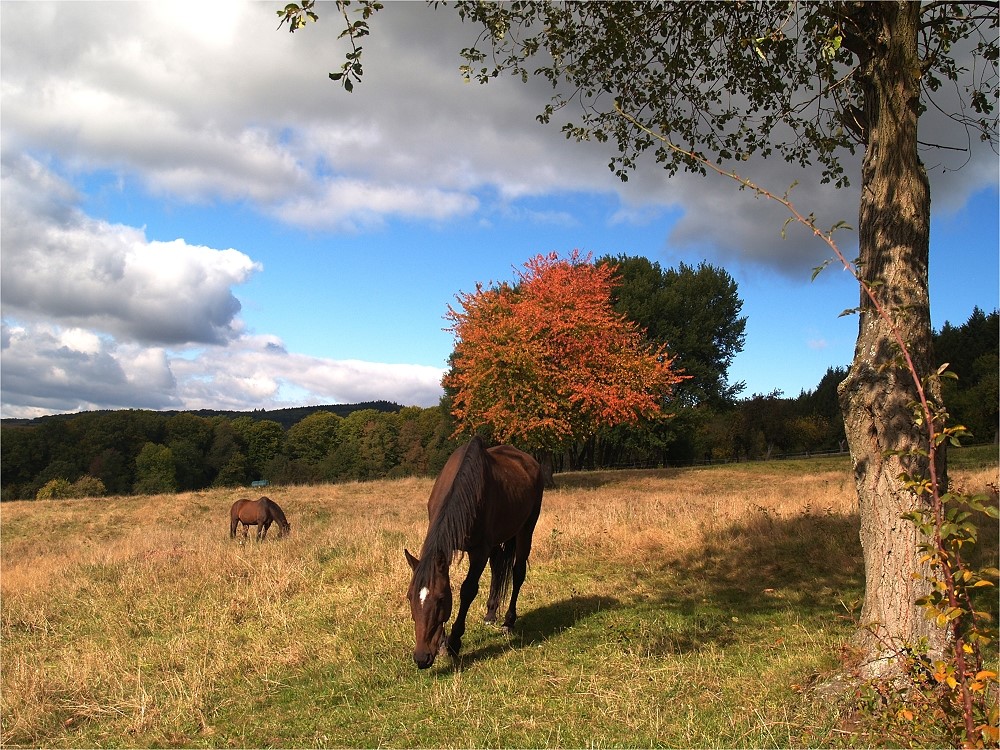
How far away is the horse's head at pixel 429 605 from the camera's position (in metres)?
6.12

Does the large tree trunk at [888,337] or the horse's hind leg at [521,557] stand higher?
the large tree trunk at [888,337]

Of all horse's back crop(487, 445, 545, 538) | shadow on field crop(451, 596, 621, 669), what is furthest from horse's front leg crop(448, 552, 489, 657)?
horse's back crop(487, 445, 545, 538)

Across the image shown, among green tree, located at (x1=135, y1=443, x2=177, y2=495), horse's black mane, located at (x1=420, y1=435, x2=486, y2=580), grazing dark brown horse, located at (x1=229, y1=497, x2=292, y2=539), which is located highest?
horse's black mane, located at (x1=420, y1=435, x2=486, y2=580)

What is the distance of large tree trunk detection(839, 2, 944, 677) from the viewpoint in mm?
5559

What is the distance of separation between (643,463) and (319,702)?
5701 centimetres

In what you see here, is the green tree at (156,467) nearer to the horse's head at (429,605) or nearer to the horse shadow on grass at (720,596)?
the horse shadow on grass at (720,596)

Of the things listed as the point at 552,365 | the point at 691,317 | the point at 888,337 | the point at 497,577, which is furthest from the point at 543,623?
the point at 691,317

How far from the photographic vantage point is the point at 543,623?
8.36 m

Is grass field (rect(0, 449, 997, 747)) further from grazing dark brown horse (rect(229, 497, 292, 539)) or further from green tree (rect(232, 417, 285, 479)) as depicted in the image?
green tree (rect(232, 417, 285, 479))

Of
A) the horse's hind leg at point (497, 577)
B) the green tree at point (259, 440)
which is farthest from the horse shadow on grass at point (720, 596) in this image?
the green tree at point (259, 440)

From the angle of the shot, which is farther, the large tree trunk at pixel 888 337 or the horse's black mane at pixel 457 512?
the horse's black mane at pixel 457 512

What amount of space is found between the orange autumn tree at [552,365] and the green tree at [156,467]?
60.9 meters

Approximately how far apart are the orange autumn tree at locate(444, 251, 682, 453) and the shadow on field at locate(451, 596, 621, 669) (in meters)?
17.2

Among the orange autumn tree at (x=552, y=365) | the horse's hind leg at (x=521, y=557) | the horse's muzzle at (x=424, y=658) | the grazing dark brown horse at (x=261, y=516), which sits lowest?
the grazing dark brown horse at (x=261, y=516)
